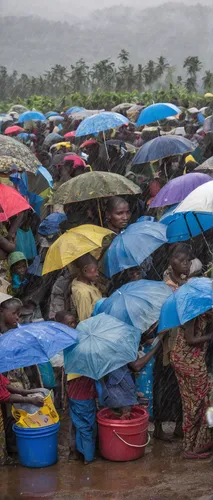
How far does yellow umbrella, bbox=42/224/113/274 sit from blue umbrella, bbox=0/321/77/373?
1096 millimetres

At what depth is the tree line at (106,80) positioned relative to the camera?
64875 millimetres

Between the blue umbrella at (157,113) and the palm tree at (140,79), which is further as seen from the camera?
the palm tree at (140,79)

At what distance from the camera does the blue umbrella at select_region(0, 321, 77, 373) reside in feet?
17.9

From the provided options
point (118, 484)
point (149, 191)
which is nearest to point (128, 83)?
point (149, 191)

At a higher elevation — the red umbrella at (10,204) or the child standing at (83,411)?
the red umbrella at (10,204)

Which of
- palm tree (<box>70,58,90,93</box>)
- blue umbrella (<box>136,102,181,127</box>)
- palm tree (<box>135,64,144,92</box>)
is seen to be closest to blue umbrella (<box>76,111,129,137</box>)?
blue umbrella (<box>136,102,181,127</box>)

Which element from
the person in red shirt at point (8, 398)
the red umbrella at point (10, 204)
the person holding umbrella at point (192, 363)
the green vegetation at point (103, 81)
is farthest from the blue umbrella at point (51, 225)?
the green vegetation at point (103, 81)

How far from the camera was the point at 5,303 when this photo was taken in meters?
6.27

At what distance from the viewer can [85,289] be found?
6.73 metres

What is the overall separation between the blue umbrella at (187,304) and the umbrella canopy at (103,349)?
265 mm

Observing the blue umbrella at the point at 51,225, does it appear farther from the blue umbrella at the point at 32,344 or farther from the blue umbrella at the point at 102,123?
the blue umbrella at the point at 32,344

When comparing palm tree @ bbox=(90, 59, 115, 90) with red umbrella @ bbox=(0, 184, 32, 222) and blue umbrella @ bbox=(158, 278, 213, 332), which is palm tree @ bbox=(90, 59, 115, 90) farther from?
blue umbrella @ bbox=(158, 278, 213, 332)

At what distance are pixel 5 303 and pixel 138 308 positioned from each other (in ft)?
3.63

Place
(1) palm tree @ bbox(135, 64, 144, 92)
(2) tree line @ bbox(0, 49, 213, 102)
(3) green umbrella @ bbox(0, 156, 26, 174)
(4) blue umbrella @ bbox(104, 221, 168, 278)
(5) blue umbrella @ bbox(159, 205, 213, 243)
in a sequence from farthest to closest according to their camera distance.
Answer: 1. (1) palm tree @ bbox(135, 64, 144, 92)
2. (2) tree line @ bbox(0, 49, 213, 102)
3. (3) green umbrella @ bbox(0, 156, 26, 174)
4. (5) blue umbrella @ bbox(159, 205, 213, 243)
5. (4) blue umbrella @ bbox(104, 221, 168, 278)
